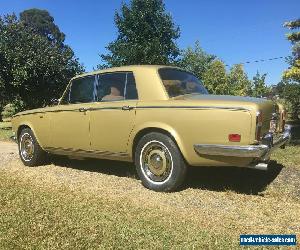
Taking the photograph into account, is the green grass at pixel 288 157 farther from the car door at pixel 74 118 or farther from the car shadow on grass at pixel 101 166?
the car door at pixel 74 118

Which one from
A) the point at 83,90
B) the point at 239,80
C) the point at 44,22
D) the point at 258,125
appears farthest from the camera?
the point at 44,22

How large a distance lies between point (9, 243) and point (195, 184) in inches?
121

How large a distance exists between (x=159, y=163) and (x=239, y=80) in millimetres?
50225

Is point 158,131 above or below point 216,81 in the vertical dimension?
below

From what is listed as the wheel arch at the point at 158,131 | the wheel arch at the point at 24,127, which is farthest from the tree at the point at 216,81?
the wheel arch at the point at 158,131

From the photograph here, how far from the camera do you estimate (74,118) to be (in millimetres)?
6754

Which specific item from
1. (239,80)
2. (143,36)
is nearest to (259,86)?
(239,80)

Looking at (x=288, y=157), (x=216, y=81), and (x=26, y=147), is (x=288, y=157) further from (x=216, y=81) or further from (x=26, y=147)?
(x=216, y=81)

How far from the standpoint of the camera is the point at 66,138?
695 cm

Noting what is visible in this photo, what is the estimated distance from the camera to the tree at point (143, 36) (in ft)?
62.0

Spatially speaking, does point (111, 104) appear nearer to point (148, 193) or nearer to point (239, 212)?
point (148, 193)

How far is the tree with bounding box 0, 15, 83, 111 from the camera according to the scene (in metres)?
18.0

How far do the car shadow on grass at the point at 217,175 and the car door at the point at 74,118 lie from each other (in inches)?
29.0

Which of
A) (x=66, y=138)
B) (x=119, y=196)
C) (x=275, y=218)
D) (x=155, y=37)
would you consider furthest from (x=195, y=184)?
(x=155, y=37)
